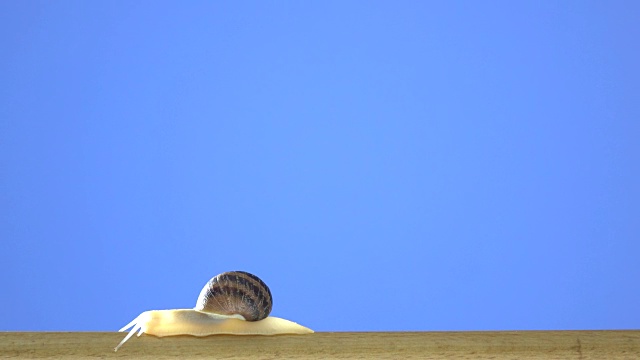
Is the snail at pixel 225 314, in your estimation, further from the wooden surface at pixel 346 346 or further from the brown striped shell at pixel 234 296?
the wooden surface at pixel 346 346

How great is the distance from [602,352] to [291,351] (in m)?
0.19

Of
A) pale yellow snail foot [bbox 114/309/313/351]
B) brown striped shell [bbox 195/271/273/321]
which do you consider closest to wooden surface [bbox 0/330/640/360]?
pale yellow snail foot [bbox 114/309/313/351]

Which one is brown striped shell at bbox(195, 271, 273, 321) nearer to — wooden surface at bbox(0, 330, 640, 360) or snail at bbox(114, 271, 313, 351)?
snail at bbox(114, 271, 313, 351)

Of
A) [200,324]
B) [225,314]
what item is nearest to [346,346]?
[200,324]

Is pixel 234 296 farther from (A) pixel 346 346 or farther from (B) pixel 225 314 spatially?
(A) pixel 346 346

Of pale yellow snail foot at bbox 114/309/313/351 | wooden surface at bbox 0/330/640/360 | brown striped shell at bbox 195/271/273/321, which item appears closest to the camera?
wooden surface at bbox 0/330/640/360

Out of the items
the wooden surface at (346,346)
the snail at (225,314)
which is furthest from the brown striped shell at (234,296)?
the wooden surface at (346,346)

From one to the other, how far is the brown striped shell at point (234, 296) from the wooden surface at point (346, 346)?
1.30 ft

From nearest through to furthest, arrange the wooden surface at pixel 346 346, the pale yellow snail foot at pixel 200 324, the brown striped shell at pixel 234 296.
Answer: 1. the wooden surface at pixel 346 346
2. the pale yellow snail foot at pixel 200 324
3. the brown striped shell at pixel 234 296

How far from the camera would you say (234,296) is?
3.15 ft

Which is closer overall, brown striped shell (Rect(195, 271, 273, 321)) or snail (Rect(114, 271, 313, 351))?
snail (Rect(114, 271, 313, 351))

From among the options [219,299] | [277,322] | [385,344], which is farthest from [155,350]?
[219,299]

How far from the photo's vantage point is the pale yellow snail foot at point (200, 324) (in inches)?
26.5

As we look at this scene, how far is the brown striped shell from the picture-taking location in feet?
3.07
